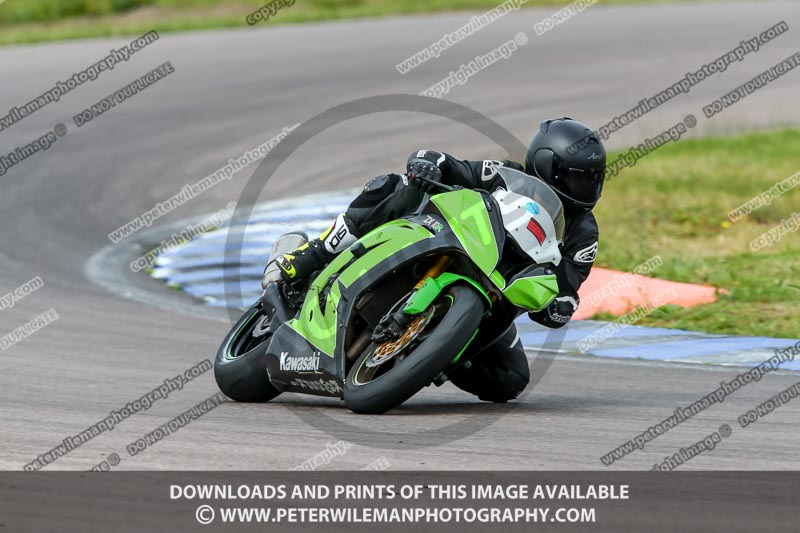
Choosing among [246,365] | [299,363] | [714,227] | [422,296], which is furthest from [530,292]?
[714,227]

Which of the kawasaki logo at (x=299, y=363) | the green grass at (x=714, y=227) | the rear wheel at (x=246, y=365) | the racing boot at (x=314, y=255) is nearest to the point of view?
the kawasaki logo at (x=299, y=363)

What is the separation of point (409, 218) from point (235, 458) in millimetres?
1653

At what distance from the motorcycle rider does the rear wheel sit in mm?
464

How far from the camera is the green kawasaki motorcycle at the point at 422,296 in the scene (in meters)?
5.82

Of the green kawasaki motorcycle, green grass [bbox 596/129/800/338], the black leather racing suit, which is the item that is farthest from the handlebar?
green grass [bbox 596/129/800/338]

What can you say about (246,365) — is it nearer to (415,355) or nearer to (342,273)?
(342,273)

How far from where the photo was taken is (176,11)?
Result: 26.6 m

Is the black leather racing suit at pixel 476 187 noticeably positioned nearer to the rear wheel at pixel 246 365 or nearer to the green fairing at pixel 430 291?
the green fairing at pixel 430 291

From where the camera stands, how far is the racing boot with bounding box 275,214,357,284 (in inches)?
261

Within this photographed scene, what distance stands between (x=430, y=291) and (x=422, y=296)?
49 millimetres

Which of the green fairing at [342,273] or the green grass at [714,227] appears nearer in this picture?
the green fairing at [342,273]

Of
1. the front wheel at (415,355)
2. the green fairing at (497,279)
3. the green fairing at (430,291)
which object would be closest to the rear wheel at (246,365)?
the front wheel at (415,355)

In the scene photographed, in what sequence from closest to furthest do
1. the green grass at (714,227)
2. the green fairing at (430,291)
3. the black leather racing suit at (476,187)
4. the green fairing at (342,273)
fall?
the green fairing at (430,291) < the green fairing at (342,273) < the black leather racing suit at (476,187) < the green grass at (714,227)
